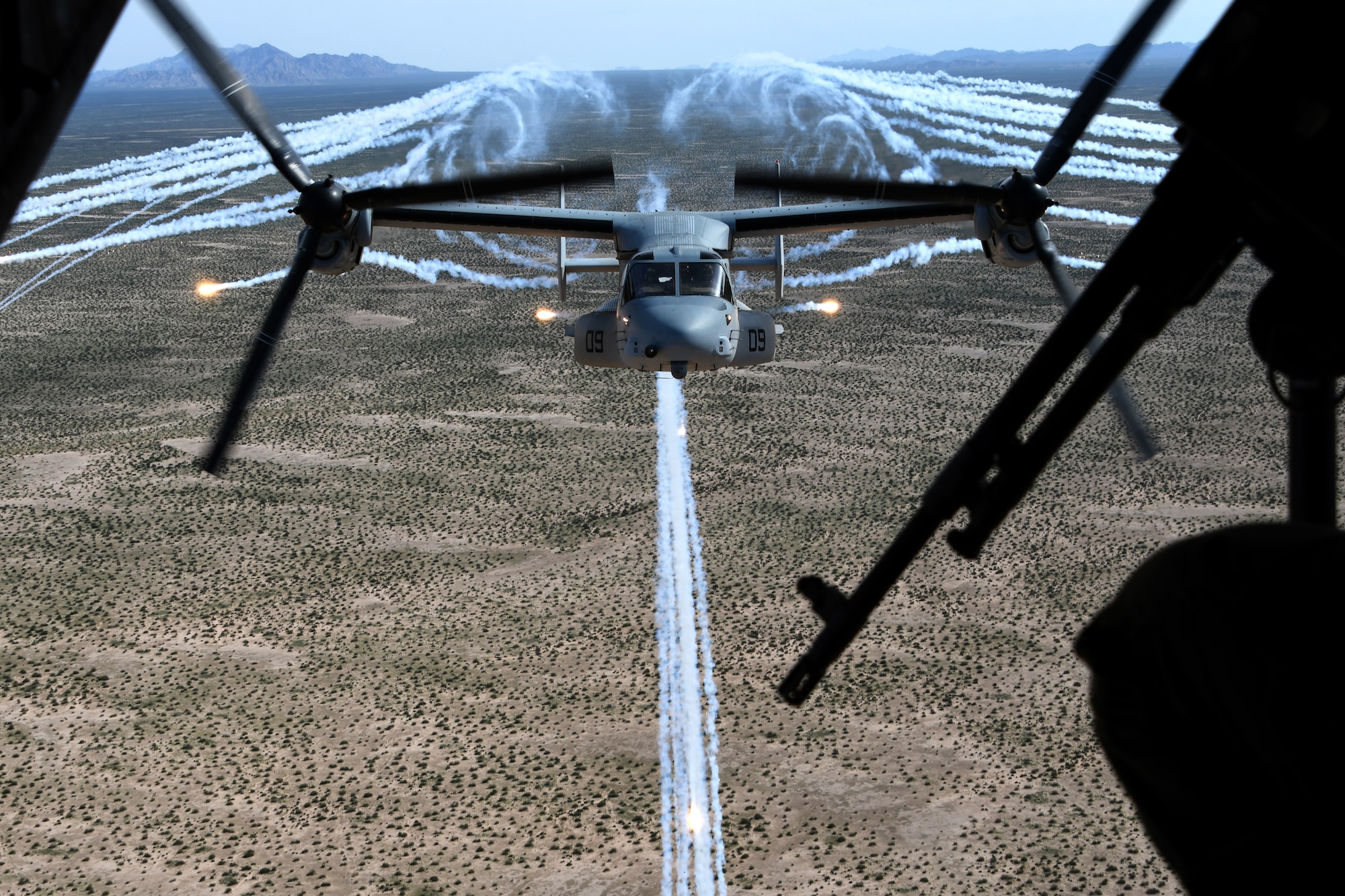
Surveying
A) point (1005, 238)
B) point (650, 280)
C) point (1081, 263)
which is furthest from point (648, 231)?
point (1081, 263)

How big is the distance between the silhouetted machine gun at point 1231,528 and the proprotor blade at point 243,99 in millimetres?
6335

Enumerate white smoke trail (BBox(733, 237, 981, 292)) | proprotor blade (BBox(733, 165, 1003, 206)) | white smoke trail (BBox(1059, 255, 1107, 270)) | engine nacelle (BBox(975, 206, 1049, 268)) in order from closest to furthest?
1. proprotor blade (BBox(733, 165, 1003, 206))
2. engine nacelle (BBox(975, 206, 1049, 268))
3. white smoke trail (BBox(1059, 255, 1107, 270))
4. white smoke trail (BBox(733, 237, 981, 292))

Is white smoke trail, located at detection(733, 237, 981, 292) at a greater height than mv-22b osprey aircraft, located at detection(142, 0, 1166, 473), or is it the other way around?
mv-22b osprey aircraft, located at detection(142, 0, 1166, 473)

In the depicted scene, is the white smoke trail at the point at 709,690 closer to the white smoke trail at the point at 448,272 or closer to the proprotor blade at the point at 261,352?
the proprotor blade at the point at 261,352

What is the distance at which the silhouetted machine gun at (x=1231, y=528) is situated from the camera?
2.89 m

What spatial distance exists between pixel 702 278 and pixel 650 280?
1.65 m

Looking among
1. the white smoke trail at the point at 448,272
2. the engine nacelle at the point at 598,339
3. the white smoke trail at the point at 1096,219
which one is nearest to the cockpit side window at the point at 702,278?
the engine nacelle at the point at 598,339

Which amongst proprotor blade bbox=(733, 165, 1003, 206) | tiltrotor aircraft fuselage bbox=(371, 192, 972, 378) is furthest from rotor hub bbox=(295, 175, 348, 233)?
proprotor blade bbox=(733, 165, 1003, 206)

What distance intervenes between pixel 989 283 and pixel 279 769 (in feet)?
259

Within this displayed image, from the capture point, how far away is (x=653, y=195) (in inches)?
4958

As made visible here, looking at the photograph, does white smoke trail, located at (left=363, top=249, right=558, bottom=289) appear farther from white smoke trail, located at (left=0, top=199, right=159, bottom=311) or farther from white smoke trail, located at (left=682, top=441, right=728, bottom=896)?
white smoke trail, located at (left=682, top=441, right=728, bottom=896)

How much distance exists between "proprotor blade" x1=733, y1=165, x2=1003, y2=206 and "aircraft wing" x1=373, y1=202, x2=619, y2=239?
10.4m

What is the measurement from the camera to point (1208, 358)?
6594 cm

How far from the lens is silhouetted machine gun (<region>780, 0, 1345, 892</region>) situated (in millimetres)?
2895
